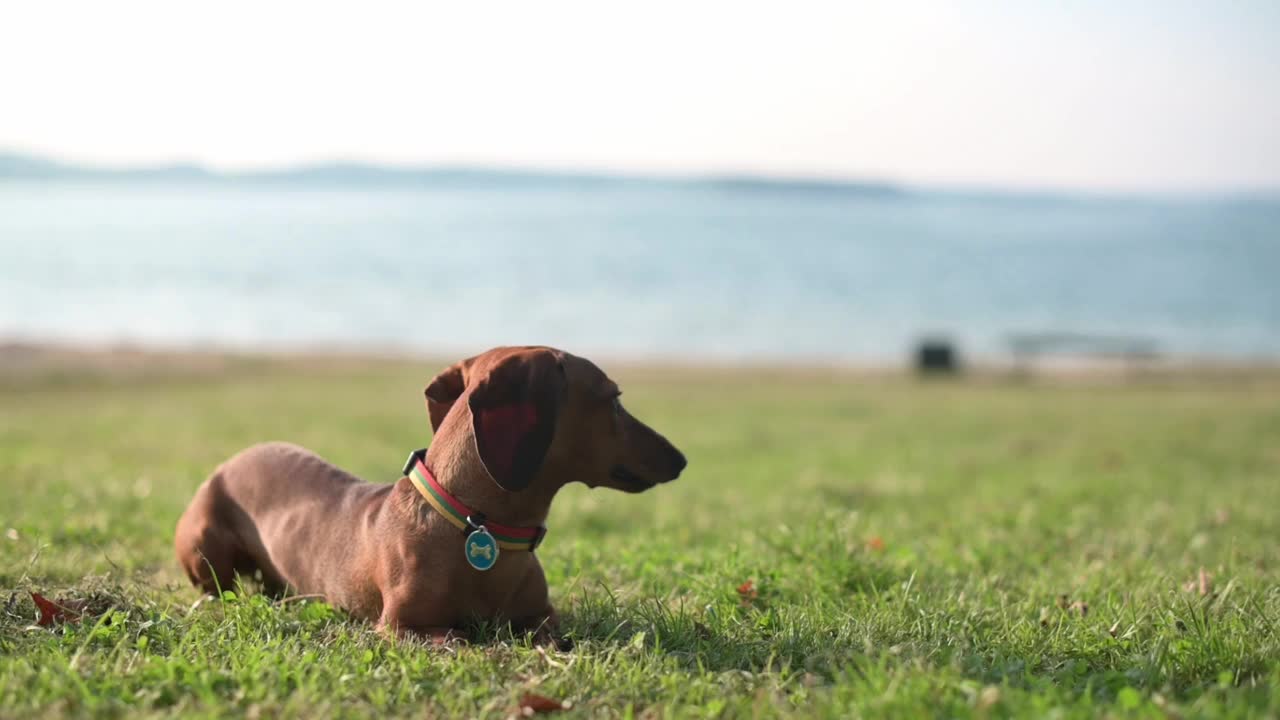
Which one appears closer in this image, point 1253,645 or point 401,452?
point 1253,645

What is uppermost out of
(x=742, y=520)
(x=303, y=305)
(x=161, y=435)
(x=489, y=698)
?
(x=489, y=698)

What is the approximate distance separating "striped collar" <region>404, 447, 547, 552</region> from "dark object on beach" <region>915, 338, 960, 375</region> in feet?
89.2

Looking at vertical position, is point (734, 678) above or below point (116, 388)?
above

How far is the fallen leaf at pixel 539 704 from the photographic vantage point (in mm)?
3393

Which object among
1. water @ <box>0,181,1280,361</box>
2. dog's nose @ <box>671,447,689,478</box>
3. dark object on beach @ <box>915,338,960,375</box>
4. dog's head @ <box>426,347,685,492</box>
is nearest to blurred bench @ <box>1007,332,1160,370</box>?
dark object on beach @ <box>915,338,960,375</box>

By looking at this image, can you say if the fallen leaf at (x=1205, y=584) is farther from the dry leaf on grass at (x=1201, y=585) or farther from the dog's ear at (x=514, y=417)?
the dog's ear at (x=514, y=417)

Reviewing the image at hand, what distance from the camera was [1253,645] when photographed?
397 cm

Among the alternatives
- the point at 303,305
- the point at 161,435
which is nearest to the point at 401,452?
the point at 161,435

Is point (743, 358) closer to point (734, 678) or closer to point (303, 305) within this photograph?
point (303, 305)

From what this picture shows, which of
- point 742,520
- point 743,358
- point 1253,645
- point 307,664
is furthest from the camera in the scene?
point 743,358

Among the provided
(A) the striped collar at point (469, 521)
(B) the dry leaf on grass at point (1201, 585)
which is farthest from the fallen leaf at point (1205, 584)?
(A) the striped collar at point (469, 521)

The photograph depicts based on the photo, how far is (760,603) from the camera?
4.77 m

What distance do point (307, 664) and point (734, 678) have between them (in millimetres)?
1394

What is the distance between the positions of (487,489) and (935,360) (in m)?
27.6
